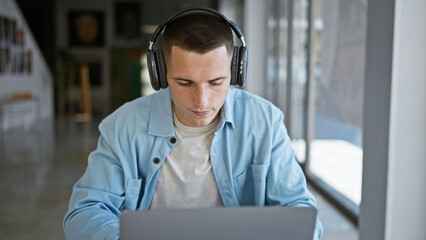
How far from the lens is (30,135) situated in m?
9.39

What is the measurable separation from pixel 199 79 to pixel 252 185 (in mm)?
438

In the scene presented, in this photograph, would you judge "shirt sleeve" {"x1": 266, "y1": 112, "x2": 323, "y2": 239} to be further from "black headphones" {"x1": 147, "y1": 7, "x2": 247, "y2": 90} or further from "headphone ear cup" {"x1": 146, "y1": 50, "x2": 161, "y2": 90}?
"headphone ear cup" {"x1": 146, "y1": 50, "x2": 161, "y2": 90}

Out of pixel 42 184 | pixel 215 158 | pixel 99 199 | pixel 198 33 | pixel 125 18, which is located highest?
pixel 125 18

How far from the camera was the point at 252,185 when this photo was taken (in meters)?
1.50

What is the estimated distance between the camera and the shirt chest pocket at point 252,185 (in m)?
1.44

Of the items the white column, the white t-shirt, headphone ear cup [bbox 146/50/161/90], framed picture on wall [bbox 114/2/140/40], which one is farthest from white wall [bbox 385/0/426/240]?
→ framed picture on wall [bbox 114/2/140/40]

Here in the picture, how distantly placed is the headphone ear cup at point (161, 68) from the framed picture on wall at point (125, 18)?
15274 mm

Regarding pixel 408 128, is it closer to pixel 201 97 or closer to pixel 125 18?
pixel 201 97

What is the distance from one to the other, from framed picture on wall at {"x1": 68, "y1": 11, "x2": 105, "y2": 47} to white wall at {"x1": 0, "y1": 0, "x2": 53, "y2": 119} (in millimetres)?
1940

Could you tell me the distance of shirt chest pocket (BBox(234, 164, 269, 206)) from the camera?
1.44 metres

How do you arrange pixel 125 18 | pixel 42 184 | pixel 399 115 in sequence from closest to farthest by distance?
pixel 399 115 < pixel 42 184 < pixel 125 18

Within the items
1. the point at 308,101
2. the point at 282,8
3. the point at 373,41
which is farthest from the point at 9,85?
the point at 373,41

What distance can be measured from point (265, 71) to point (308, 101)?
2.70 meters

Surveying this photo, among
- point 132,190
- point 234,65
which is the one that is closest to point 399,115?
point 234,65
